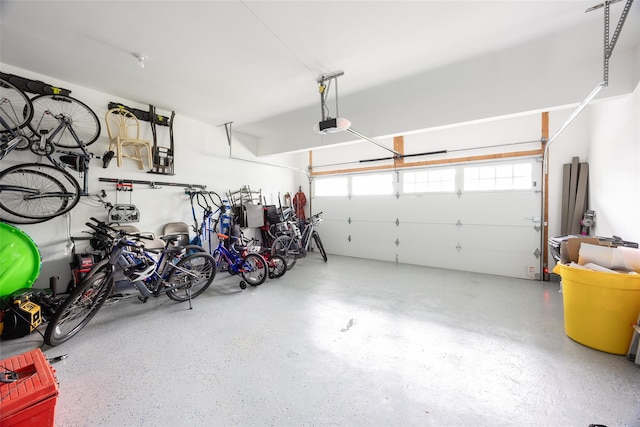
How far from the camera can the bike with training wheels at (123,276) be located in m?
2.15

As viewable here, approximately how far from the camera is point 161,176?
4.04m

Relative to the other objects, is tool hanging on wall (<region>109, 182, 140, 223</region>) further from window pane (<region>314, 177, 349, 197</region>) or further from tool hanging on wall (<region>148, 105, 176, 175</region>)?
window pane (<region>314, 177, 349, 197</region>)

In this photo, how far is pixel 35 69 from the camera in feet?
9.18

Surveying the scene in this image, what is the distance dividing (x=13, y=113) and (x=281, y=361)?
13.5 feet

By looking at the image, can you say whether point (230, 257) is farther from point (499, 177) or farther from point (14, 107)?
point (499, 177)

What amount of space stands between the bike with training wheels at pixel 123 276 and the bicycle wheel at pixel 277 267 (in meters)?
1.02

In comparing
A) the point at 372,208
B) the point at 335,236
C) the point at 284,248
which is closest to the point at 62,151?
the point at 284,248

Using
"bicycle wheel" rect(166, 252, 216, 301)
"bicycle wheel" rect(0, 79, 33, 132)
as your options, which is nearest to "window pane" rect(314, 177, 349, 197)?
"bicycle wheel" rect(166, 252, 216, 301)

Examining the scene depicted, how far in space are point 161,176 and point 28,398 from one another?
3.56 m

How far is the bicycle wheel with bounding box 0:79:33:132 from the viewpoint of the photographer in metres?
2.65

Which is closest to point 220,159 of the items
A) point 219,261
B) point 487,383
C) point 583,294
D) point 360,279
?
point 219,261

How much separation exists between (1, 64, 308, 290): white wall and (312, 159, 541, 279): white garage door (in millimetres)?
2133

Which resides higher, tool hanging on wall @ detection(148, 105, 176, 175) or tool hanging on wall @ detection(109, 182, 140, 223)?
tool hanging on wall @ detection(148, 105, 176, 175)

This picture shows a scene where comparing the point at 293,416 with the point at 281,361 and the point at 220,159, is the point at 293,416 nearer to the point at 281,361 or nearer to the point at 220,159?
the point at 281,361
